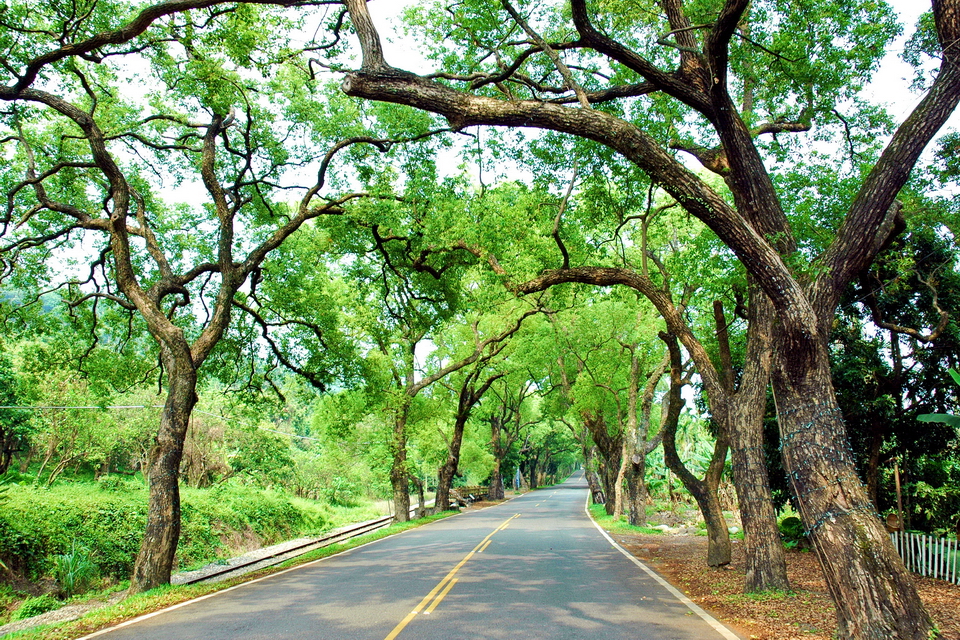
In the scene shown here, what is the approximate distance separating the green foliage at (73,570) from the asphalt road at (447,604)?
13.8 ft

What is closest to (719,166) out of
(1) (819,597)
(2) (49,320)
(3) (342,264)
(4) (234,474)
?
(1) (819,597)

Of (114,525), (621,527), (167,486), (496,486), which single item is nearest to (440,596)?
(167,486)

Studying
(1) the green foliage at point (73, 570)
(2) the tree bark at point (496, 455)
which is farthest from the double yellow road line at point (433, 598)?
(2) the tree bark at point (496, 455)

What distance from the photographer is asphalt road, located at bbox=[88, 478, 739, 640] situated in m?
6.73

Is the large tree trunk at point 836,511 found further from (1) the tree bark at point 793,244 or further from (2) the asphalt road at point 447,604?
(2) the asphalt road at point 447,604

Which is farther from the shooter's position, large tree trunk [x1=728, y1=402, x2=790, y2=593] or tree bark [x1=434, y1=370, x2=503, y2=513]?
tree bark [x1=434, y1=370, x2=503, y2=513]

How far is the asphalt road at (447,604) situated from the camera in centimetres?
673

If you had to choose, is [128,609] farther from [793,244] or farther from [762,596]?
[793,244]

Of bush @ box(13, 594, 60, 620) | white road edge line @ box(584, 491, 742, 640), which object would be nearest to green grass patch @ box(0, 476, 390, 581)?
bush @ box(13, 594, 60, 620)

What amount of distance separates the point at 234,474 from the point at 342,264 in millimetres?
13647

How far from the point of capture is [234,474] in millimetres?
26469

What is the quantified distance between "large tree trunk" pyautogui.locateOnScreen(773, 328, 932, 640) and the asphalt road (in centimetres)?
159

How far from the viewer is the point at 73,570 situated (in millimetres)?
11992

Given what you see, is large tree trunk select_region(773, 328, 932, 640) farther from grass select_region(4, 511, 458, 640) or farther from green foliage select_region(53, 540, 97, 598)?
green foliage select_region(53, 540, 97, 598)
